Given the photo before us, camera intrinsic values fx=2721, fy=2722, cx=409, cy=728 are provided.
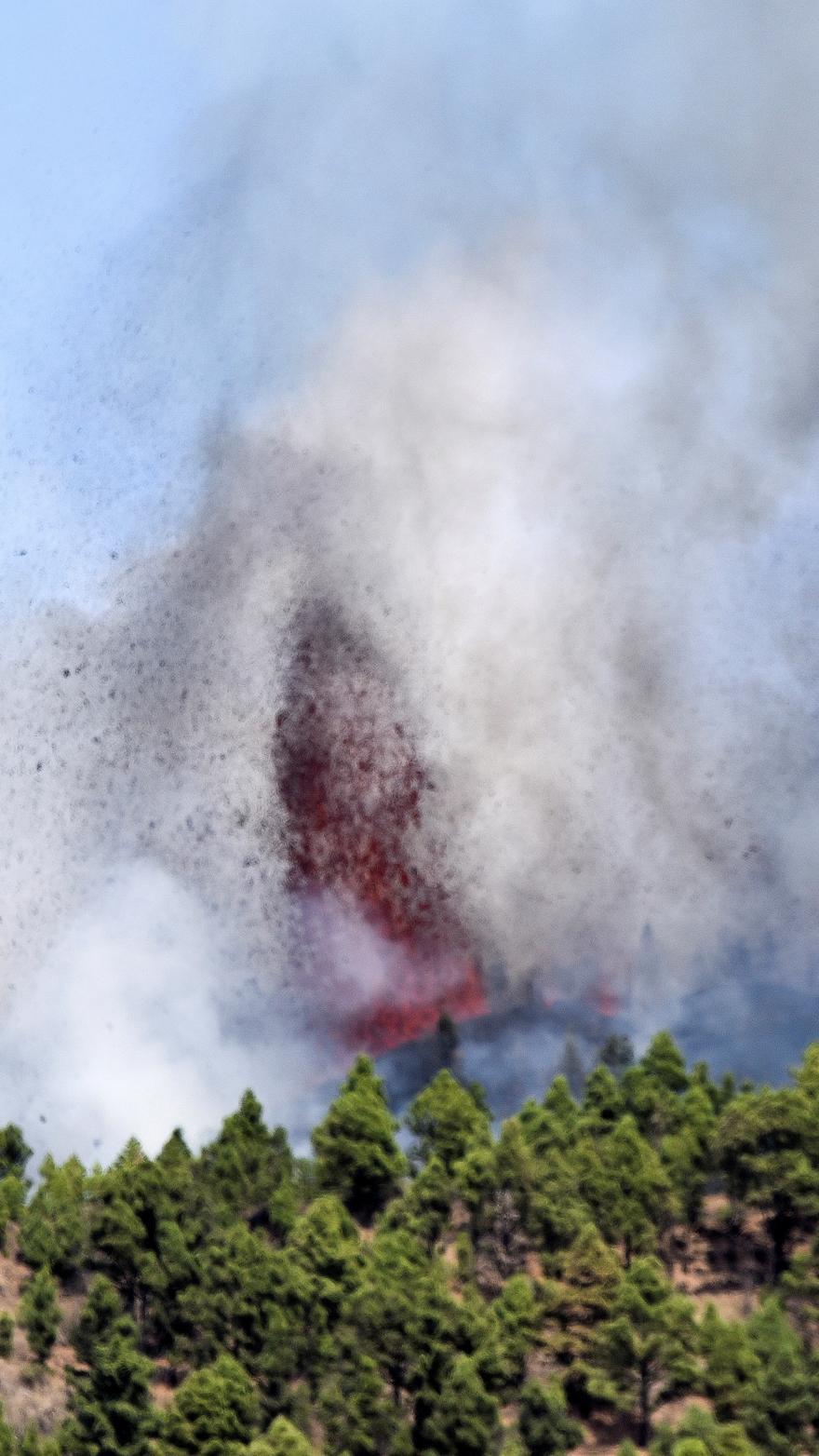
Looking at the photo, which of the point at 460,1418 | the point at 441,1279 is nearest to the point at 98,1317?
the point at 441,1279

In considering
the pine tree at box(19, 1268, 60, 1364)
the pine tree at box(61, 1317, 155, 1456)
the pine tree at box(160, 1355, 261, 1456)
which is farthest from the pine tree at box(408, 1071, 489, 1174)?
the pine tree at box(61, 1317, 155, 1456)

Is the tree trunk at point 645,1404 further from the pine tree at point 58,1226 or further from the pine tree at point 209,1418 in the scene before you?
the pine tree at point 58,1226

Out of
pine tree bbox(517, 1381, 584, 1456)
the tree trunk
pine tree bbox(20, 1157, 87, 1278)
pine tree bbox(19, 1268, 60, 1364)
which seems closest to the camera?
pine tree bbox(517, 1381, 584, 1456)

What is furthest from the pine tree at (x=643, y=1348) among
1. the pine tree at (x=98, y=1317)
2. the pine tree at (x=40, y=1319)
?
the pine tree at (x=40, y=1319)

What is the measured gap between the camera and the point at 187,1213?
137875mm

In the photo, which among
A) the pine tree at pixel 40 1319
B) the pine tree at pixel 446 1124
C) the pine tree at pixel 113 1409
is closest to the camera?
the pine tree at pixel 113 1409

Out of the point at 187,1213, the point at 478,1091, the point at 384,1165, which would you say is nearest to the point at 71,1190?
the point at 187,1213

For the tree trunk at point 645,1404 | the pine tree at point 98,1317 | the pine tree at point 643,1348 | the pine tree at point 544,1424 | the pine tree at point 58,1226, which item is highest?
the pine tree at point 58,1226

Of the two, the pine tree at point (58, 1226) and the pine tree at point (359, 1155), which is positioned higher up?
the pine tree at point (359, 1155)

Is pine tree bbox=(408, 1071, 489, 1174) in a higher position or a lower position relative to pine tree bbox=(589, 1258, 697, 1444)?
higher

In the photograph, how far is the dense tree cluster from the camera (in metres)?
119

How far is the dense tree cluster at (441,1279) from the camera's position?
11894 cm

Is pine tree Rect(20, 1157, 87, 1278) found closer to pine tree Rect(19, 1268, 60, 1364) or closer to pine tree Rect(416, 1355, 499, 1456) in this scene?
pine tree Rect(19, 1268, 60, 1364)

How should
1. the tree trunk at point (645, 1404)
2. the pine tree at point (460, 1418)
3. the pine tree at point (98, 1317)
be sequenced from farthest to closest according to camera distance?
1. the pine tree at point (98, 1317)
2. the tree trunk at point (645, 1404)
3. the pine tree at point (460, 1418)
